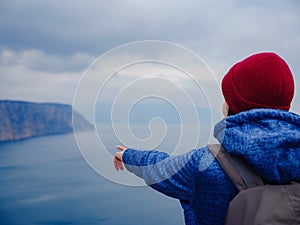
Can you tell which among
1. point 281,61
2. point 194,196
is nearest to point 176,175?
point 194,196

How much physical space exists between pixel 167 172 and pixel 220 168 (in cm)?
11

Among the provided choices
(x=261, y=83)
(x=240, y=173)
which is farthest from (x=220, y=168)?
(x=261, y=83)

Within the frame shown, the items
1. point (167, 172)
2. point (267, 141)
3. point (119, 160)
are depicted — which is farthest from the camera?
point (119, 160)

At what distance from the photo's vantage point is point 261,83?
832 mm

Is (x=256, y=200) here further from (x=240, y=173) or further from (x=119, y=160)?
(x=119, y=160)

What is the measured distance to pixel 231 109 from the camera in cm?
88

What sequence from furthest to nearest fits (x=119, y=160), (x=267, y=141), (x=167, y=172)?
(x=119, y=160) < (x=167, y=172) < (x=267, y=141)

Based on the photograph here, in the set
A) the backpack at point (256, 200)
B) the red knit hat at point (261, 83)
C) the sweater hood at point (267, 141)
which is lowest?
the backpack at point (256, 200)

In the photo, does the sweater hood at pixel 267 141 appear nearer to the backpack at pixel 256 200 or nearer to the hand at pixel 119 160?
the backpack at pixel 256 200

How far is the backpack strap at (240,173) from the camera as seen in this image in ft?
2.63

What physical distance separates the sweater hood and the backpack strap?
0.01 meters

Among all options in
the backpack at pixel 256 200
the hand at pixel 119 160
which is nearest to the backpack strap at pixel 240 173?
the backpack at pixel 256 200

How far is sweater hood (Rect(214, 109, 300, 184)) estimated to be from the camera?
77cm

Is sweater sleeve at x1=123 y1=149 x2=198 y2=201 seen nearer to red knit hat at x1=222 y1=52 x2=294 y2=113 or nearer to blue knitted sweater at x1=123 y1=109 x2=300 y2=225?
blue knitted sweater at x1=123 y1=109 x2=300 y2=225
